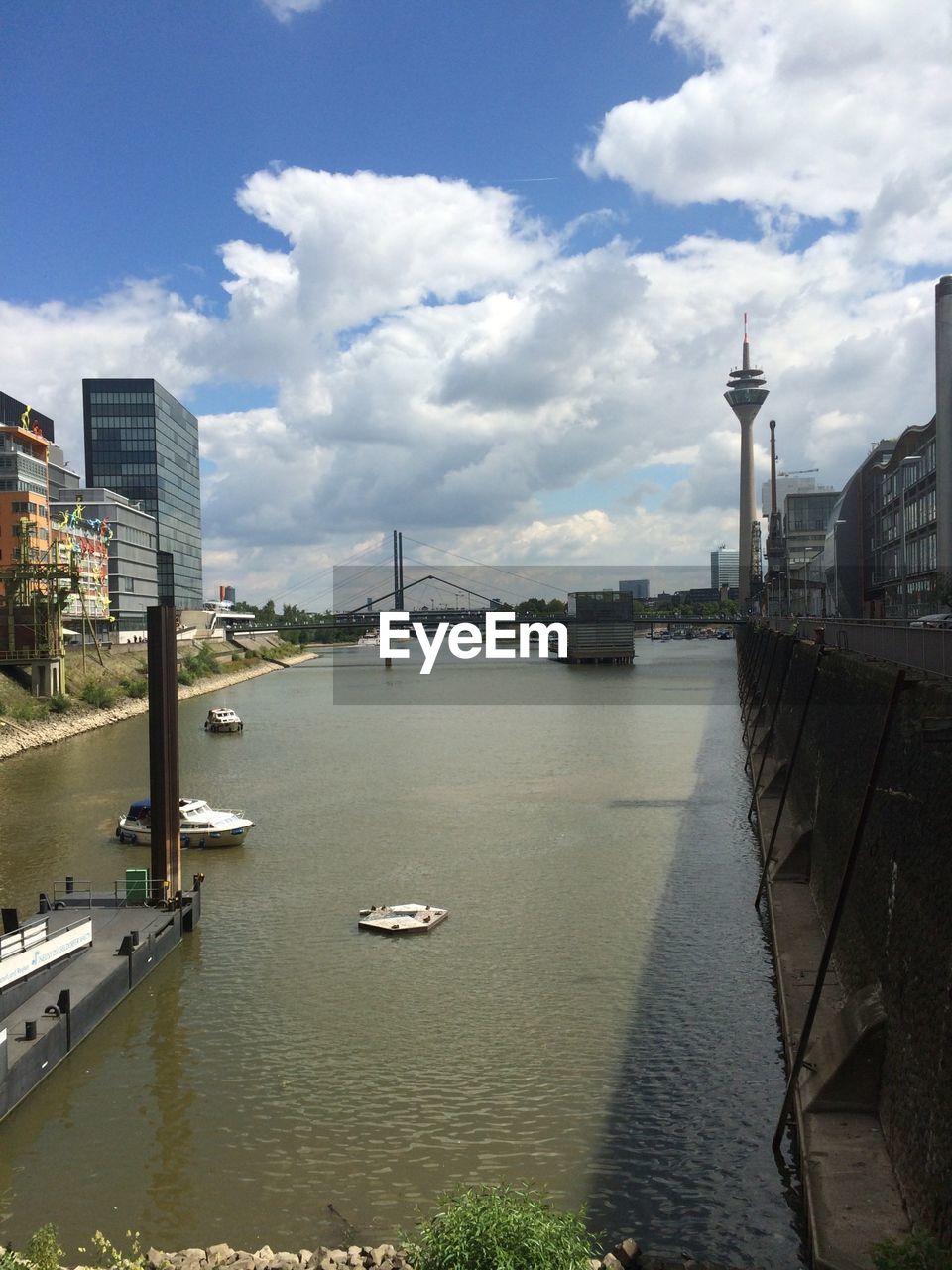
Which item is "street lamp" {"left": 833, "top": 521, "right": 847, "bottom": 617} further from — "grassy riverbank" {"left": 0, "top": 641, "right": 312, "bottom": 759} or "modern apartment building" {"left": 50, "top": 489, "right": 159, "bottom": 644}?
"modern apartment building" {"left": 50, "top": 489, "right": 159, "bottom": 644}

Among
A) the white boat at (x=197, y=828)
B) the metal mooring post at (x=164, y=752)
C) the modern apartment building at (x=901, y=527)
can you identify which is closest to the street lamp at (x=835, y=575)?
the modern apartment building at (x=901, y=527)

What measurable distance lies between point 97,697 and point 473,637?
9464cm

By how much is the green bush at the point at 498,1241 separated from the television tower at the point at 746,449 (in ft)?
362

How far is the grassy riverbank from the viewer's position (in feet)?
126

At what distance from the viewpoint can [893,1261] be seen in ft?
20.2

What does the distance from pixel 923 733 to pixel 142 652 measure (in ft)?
198

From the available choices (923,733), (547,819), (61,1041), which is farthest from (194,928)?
(923,733)

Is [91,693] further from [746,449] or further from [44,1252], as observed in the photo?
[746,449]

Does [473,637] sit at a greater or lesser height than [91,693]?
greater

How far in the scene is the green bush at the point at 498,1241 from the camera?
6.42m

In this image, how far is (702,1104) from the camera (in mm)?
10211

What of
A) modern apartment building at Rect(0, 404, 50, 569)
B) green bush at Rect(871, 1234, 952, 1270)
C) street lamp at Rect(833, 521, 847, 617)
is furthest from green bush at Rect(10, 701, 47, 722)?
street lamp at Rect(833, 521, 847, 617)

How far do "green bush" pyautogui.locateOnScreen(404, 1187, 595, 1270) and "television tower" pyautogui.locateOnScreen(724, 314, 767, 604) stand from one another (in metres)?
110

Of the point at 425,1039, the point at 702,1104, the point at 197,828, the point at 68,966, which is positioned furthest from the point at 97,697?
the point at 702,1104
